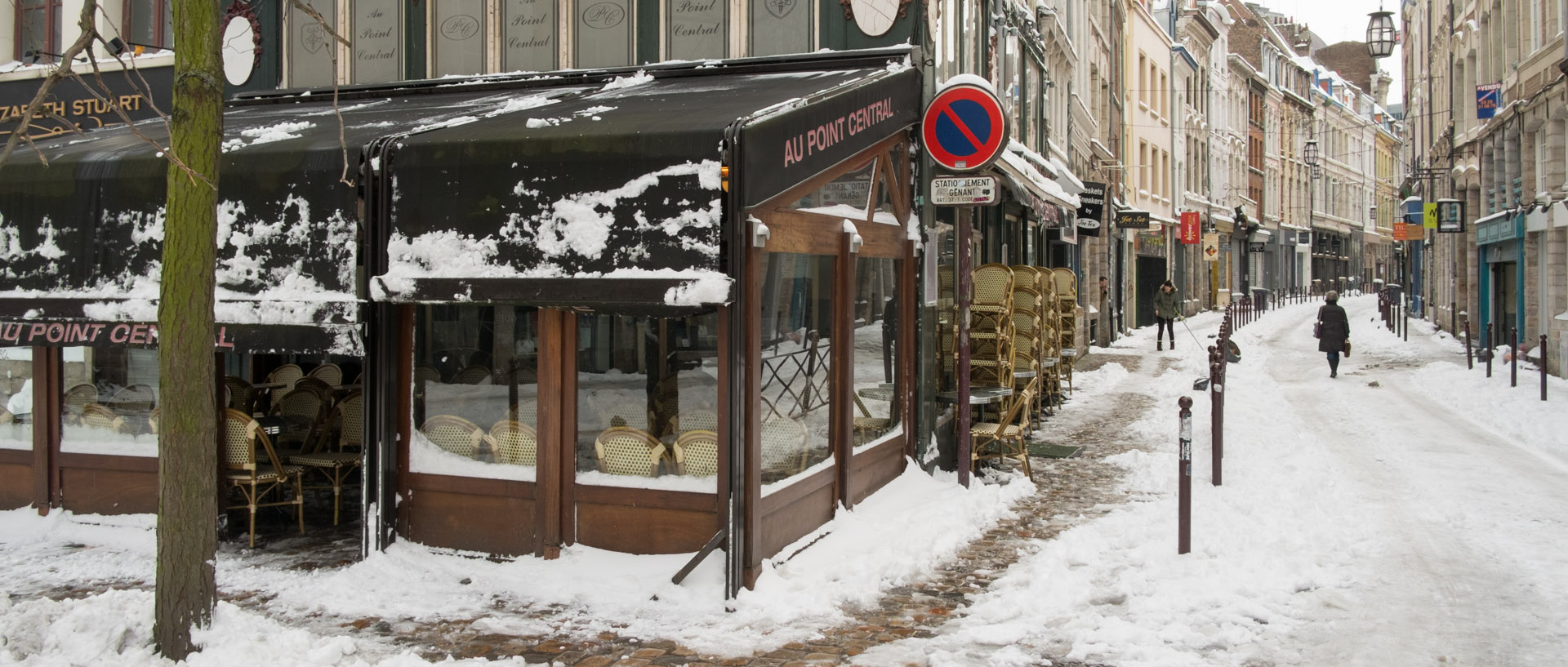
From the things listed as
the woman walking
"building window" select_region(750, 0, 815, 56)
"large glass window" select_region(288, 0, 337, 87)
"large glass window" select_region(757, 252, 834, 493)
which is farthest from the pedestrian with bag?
"large glass window" select_region(288, 0, 337, 87)

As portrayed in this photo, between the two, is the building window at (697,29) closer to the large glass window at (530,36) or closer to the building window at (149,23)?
the large glass window at (530,36)

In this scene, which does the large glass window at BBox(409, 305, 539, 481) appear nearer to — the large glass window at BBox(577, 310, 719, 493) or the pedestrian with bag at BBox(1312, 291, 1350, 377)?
the large glass window at BBox(577, 310, 719, 493)

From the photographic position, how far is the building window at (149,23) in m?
11.3

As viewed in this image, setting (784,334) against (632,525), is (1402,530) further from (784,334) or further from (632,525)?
(632,525)

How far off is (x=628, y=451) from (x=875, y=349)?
2.36m

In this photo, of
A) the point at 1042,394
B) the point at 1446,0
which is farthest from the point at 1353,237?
the point at 1042,394

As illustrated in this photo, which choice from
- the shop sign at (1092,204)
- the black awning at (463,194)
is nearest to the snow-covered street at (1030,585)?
the black awning at (463,194)

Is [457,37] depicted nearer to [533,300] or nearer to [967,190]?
[533,300]

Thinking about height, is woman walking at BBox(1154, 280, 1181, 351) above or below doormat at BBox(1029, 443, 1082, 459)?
above

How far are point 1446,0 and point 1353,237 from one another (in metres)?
52.1

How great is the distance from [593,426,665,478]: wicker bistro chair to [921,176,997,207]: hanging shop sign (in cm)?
306

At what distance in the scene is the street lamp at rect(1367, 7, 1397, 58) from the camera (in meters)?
26.1

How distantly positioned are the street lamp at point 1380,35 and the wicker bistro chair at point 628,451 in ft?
80.0

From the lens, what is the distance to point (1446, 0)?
3397cm
